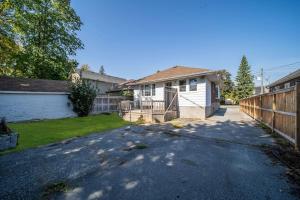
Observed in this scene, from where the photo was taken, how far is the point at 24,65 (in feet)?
62.8

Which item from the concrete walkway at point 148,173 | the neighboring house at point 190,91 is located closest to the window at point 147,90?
the neighboring house at point 190,91

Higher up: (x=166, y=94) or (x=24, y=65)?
(x=24, y=65)

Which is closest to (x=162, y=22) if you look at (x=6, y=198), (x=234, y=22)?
(x=234, y=22)

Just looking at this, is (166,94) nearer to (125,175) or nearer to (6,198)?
(125,175)

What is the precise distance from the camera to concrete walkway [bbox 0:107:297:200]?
2.60 metres

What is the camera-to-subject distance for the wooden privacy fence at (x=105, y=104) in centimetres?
1706

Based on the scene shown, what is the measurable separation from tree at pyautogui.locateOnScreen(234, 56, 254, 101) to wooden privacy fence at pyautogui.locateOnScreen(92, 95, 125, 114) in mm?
31006

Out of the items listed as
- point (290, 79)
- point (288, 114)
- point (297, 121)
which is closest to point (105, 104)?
point (288, 114)

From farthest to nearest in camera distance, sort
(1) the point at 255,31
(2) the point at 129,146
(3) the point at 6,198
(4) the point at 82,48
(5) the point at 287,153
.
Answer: (4) the point at 82,48 < (1) the point at 255,31 < (2) the point at 129,146 < (5) the point at 287,153 < (3) the point at 6,198

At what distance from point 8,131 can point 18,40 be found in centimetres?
2044

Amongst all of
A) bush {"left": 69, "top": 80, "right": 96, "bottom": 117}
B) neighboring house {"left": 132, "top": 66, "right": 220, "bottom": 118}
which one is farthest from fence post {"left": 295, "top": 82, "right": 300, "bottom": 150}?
bush {"left": 69, "top": 80, "right": 96, "bottom": 117}

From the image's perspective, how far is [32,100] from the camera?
43.1 ft

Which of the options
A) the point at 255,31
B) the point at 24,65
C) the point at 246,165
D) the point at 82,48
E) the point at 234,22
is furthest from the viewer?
the point at 82,48

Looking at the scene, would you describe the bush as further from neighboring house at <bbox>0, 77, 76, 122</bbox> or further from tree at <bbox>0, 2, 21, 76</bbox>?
tree at <bbox>0, 2, 21, 76</bbox>
